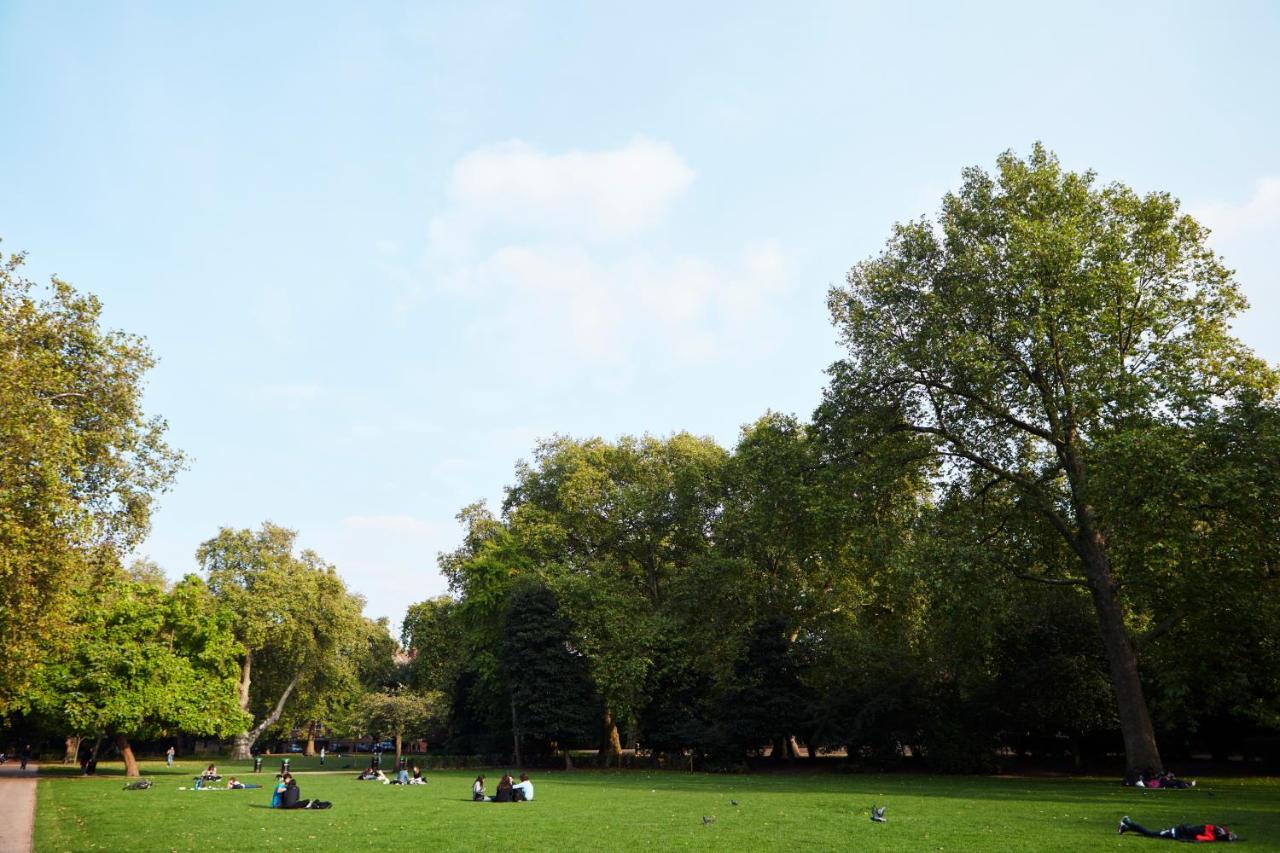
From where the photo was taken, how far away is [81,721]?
1644 inches

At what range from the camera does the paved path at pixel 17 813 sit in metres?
17.6

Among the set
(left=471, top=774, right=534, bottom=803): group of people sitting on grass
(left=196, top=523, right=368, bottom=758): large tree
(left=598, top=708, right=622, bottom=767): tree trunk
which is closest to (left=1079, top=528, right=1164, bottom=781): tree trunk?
(left=471, top=774, right=534, bottom=803): group of people sitting on grass

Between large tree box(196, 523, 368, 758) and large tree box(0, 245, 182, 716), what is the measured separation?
2976 centimetres

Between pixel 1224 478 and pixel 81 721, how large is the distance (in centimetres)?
4998

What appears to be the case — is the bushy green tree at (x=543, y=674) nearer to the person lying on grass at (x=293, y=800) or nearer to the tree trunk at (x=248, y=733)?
the person lying on grass at (x=293, y=800)

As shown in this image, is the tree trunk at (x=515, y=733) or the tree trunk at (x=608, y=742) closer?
the tree trunk at (x=515, y=733)

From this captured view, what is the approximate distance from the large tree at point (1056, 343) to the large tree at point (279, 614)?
153ft

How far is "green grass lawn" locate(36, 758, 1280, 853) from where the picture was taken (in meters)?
16.7

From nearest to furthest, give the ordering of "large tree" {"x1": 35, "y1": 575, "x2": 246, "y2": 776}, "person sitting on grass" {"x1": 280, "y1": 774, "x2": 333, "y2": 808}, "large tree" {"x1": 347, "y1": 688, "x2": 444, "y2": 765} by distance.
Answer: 1. "person sitting on grass" {"x1": 280, "y1": 774, "x2": 333, "y2": 808}
2. "large tree" {"x1": 35, "y1": 575, "x2": 246, "y2": 776}
3. "large tree" {"x1": 347, "y1": 688, "x2": 444, "y2": 765}

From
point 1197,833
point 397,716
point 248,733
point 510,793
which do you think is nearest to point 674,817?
point 510,793

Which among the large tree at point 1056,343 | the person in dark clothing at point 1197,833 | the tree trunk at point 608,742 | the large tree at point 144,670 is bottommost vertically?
the tree trunk at point 608,742

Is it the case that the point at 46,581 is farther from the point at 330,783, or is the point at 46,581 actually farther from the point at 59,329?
the point at 330,783

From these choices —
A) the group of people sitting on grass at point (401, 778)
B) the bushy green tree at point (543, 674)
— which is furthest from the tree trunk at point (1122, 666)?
the bushy green tree at point (543, 674)

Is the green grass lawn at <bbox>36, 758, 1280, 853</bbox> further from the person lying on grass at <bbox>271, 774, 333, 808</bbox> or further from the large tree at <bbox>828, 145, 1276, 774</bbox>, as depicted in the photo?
the large tree at <bbox>828, 145, 1276, 774</bbox>
